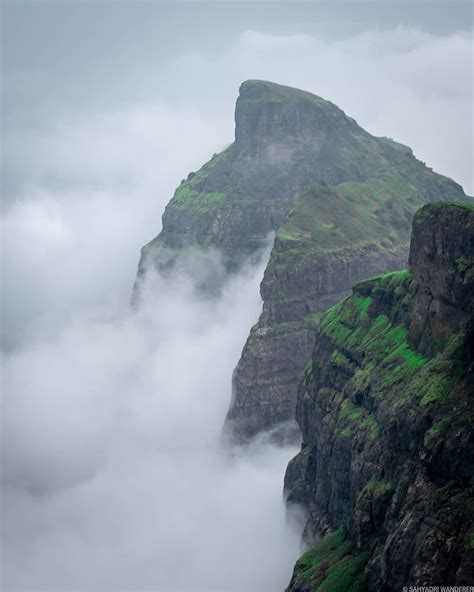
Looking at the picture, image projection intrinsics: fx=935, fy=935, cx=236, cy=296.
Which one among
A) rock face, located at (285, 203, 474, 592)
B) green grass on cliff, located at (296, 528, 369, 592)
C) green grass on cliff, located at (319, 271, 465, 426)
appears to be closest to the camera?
rock face, located at (285, 203, 474, 592)

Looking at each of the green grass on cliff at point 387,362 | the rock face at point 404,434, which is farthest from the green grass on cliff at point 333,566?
the green grass on cliff at point 387,362

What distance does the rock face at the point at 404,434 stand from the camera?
122 metres

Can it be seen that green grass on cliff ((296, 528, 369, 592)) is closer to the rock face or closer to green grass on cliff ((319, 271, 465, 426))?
the rock face

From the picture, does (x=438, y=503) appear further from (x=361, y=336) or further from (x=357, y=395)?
(x=361, y=336)

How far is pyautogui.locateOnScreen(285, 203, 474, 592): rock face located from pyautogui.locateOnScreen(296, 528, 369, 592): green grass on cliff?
0.86ft

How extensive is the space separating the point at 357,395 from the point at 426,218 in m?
35.6

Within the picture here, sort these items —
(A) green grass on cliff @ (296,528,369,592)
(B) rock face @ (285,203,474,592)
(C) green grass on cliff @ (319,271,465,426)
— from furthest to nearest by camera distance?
(A) green grass on cliff @ (296,528,369,592)
(C) green grass on cliff @ (319,271,465,426)
(B) rock face @ (285,203,474,592)

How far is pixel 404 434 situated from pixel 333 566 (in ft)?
84.9

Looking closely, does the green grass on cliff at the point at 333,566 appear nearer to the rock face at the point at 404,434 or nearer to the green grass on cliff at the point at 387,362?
the rock face at the point at 404,434

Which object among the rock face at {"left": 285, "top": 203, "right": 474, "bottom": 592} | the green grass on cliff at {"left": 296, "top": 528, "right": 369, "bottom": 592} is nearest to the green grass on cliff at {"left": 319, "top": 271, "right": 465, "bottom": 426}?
the rock face at {"left": 285, "top": 203, "right": 474, "bottom": 592}

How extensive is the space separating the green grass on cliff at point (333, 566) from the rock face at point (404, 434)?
26 cm

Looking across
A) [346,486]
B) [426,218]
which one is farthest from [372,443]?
[426,218]

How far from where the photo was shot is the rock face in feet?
400

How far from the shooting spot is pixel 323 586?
473 feet
